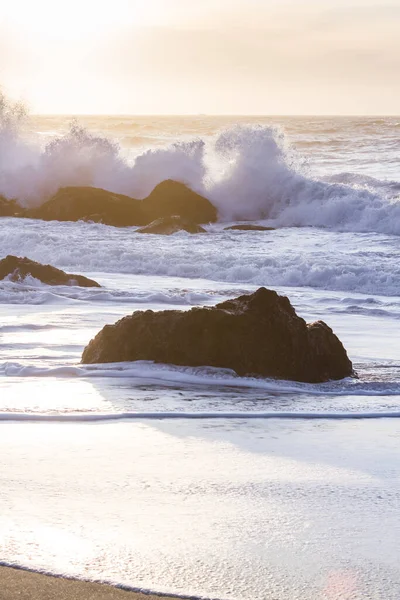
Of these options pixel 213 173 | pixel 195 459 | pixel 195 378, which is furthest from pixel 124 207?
pixel 195 459

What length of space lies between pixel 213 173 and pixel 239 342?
20180 millimetres

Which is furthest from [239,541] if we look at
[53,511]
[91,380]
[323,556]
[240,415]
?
[91,380]

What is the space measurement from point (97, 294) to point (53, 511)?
7.15 metres

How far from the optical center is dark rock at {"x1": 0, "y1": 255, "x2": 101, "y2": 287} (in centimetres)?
1055

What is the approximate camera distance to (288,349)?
5852 millimetres

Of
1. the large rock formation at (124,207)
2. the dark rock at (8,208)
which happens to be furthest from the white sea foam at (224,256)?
the dark rock at (8,208)

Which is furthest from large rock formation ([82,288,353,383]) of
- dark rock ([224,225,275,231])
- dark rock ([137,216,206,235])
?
dark rock ([224,225,275,231])

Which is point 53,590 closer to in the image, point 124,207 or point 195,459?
point 195,459

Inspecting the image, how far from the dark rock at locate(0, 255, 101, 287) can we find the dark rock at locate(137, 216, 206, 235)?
8.04 m

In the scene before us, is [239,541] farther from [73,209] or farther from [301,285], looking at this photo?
[73,209]

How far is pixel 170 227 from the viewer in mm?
18984

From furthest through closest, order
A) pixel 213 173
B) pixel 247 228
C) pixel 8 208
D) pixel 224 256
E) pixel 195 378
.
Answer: pixel 213 173, pixel 8 208, pixel 247 228, pixel 224 256, pixel 195 378

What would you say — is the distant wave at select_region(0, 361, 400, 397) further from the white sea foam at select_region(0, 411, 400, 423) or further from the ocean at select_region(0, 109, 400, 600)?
the white sea foam at select_region(0, 411, 400, 423)

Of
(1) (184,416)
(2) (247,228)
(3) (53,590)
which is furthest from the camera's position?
(2) (247,228)
